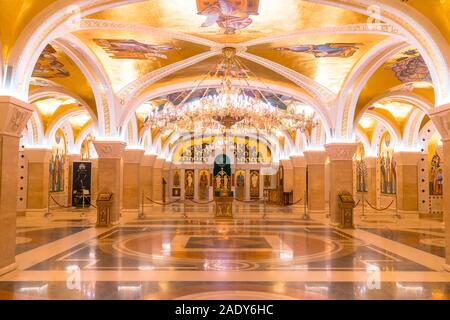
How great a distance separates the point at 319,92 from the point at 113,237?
7651 millimetres

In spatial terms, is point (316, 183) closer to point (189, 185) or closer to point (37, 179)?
point (37, 179)

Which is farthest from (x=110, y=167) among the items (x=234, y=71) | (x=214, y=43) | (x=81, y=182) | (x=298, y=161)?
(x=298, y=161)

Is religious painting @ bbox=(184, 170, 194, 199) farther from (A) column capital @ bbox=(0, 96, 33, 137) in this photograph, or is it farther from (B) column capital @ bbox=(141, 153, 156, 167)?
(A) column capital @ bbox=(0, 96, 33, 137)

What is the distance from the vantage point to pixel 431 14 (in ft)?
21.4

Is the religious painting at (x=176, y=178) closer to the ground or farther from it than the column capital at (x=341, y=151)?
closer to the ground

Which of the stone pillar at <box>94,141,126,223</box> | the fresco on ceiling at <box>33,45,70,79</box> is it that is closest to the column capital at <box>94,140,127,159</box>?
the stone pillar at <box>94,141,126,223</box>

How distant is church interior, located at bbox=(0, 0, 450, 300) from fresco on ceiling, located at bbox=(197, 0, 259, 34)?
5 cm

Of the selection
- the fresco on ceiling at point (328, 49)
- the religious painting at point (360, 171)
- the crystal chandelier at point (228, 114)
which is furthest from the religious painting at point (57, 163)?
the religious painting at point (360, 171)

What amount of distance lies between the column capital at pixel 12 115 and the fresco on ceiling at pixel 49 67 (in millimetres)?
3671

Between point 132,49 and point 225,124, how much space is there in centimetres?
299

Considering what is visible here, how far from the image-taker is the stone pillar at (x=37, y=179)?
1659 centimetres

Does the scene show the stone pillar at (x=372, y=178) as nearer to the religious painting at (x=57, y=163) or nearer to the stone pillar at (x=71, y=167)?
the stone pillar at (x=71, y=167)

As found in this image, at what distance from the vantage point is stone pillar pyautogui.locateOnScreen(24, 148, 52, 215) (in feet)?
54.4
